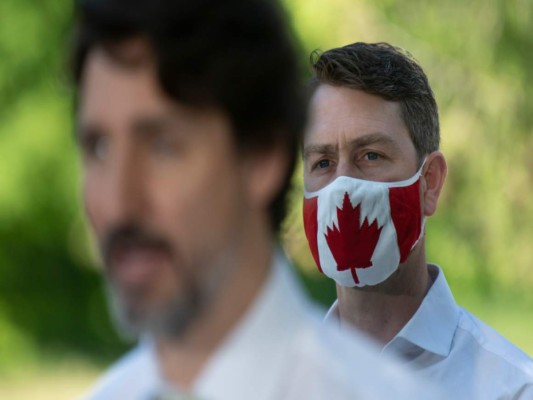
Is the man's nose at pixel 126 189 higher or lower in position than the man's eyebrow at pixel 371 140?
lower

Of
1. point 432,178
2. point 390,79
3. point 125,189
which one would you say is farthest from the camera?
point 432,178

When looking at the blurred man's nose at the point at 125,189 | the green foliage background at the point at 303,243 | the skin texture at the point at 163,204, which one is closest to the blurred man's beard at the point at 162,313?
the skin texture at the point at 163,204

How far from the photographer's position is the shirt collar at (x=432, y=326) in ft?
12.4

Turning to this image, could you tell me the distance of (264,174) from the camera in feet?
6.43

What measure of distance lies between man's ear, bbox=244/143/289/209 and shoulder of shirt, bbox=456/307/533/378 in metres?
1.92

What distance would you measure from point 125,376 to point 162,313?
257mm

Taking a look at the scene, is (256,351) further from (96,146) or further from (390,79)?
(390,79)

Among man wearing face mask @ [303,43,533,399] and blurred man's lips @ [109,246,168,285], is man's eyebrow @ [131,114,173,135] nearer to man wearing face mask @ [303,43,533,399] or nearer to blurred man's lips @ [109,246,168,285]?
blurred man's lips @ [109,246,168,285]

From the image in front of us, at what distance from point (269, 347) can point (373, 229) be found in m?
1.92

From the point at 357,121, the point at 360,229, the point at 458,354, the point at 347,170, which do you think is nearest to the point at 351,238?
the point at 360,229

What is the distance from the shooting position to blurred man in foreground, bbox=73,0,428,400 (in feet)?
6.08

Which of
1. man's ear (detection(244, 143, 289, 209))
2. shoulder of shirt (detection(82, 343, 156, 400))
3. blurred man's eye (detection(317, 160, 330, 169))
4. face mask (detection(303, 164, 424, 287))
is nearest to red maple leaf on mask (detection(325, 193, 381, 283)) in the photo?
face mask (detection(303, 164, 424, 287))

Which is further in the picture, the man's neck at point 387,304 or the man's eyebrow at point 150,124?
the man's neck at point 387,304

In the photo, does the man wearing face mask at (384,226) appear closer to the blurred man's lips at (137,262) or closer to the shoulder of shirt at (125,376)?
the shoulder of shirt at (125,376)
